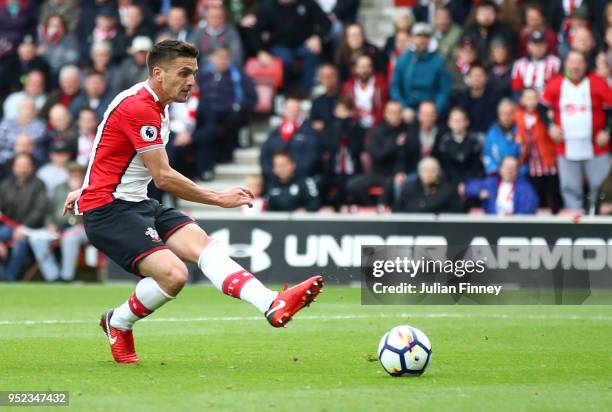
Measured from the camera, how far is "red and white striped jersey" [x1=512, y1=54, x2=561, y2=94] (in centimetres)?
1758

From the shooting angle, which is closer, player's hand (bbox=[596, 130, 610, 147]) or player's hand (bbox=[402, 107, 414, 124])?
player's hand (bbox=[596, 130, 610, 147])

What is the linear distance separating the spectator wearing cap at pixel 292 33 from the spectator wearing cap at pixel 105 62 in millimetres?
2189

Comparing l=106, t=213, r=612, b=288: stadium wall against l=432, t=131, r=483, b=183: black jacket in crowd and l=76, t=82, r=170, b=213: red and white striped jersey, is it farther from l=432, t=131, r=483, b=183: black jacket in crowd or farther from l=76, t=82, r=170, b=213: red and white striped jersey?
l=76, t=82, r=170, b=213: red and white striped jersey

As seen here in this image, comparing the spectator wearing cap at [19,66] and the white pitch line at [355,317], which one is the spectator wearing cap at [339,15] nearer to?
the spectator wearing cap at [19,66]

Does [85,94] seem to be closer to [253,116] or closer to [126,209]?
[253,116]

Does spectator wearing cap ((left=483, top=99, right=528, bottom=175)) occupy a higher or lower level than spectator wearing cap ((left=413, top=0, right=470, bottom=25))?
lower

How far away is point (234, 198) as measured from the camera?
8641 millimetres

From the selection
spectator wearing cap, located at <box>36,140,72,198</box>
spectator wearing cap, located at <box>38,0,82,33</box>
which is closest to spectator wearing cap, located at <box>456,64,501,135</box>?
spectator wearing cap, located at <box>36,140,72,198</box>

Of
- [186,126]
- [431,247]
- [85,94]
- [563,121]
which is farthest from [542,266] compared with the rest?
[85,94]

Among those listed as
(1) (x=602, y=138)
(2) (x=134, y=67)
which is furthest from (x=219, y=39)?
(1) (x=602, y=138)

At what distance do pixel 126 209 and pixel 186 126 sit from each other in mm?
10097

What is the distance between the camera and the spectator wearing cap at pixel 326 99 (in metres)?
18.6

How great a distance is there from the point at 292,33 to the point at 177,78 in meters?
11.1

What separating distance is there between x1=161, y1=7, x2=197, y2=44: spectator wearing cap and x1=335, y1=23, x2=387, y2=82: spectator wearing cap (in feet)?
7.40
